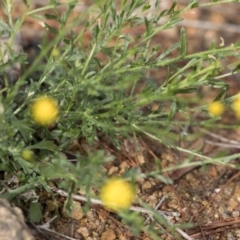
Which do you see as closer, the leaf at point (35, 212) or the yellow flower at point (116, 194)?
the yellow flower at point (116, 194)

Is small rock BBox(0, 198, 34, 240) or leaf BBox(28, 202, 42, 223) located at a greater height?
small rock BBox(0, 198, 34, 240)

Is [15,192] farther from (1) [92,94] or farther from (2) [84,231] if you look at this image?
(1) [92,94]

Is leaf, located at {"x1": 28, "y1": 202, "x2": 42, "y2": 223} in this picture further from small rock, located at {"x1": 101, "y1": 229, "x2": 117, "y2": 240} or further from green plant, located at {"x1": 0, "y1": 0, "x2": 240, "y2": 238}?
small rock, located at {"x1": 101, "y1": 229, "x2": 117, "y2": 240}

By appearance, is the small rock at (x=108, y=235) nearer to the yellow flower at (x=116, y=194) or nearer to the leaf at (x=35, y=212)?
the leaf at (x=35, y=212)

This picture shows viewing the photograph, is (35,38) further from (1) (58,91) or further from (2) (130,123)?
(2) (130,123)

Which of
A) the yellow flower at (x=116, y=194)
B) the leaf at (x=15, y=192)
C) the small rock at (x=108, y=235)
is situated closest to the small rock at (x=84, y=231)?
the small rock at (x=108, y=235)

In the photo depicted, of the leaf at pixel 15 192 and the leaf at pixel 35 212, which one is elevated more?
the leaf at pixel 15 192

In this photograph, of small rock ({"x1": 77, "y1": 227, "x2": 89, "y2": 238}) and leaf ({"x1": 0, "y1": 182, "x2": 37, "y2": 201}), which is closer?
leaf ({"x1": 0, "y1": 182, "x2": 37, "y2": 201})

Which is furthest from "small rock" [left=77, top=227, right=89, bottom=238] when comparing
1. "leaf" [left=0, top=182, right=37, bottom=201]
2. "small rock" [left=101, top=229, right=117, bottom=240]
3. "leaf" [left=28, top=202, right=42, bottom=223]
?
"leaf" [left=0, top=182, right=37, bottom=201]
